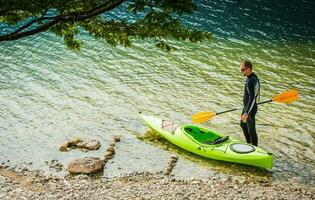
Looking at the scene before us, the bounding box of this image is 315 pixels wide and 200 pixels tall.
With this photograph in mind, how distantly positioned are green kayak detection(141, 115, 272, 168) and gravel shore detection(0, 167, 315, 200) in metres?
0.71

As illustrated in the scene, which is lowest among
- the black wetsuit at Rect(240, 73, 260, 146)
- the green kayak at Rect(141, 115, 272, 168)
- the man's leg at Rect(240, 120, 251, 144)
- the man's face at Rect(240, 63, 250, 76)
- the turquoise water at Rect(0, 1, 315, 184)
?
the turquoise water at Rect(0, 1, 315, 184)

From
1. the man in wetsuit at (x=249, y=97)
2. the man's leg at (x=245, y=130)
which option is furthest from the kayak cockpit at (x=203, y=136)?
the man in wetsuit at (x=249, y=97)

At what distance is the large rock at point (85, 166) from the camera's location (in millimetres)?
11684

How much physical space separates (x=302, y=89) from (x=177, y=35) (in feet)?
44.0

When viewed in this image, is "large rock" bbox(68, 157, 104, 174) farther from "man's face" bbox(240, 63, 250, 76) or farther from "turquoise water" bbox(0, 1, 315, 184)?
"man's face" bbox(240, 63, 250, 76)

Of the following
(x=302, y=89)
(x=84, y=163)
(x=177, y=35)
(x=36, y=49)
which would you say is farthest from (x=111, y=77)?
(x=177, y=35)

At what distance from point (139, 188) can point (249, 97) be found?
403cm

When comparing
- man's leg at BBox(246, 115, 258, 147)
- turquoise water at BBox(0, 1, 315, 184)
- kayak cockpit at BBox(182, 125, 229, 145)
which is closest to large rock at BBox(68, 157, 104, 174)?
turquoise water at BBox(0, 1, 315, 184)

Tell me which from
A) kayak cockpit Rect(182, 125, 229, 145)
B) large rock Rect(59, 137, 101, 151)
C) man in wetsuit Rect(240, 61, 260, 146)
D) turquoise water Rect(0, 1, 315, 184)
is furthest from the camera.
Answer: large rock Rect(59, 137, 101, 151)

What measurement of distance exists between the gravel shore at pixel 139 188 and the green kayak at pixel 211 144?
2.32ft

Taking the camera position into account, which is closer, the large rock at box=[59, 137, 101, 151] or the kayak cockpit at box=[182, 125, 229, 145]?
the kayak cockpit at box=[182, 125, 229, 145]

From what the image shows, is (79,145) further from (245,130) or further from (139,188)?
(245,130)

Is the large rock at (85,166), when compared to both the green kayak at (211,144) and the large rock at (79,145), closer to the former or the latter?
the large rock at (79,145)

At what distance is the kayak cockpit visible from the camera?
41.5 feet
